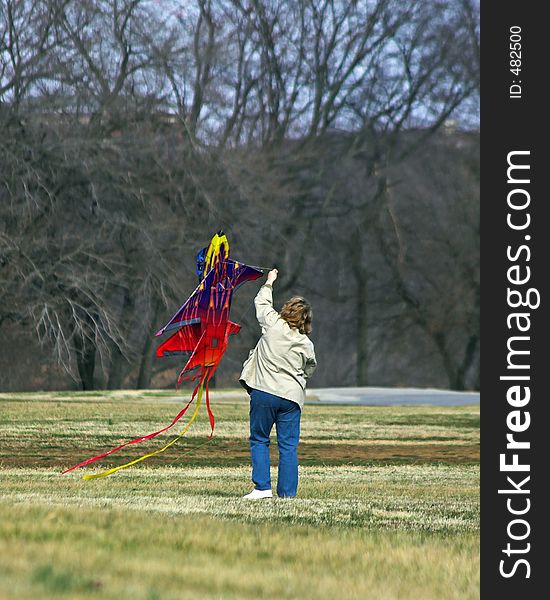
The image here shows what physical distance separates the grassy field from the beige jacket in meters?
0.83

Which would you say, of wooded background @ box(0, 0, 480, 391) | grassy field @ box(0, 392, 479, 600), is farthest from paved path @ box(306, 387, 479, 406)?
grassy field @ box(0, 392, 479, 600)

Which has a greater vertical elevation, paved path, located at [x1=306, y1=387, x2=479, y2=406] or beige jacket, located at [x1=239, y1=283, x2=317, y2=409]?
paved path, located at [x1=306, y1=387, x2=479, y2=406]

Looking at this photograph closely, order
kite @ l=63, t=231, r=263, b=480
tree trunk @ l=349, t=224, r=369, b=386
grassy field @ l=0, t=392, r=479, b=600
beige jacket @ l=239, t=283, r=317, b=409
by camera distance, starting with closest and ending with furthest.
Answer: grassy field @ l=0, t=392, r=479, b=600, beige jacket @ l=239, t=283, r=317, b=409, kite @ l=63, t=231, r=263, b=480, tree trunk @ l=349, t=224, r=369, b=386

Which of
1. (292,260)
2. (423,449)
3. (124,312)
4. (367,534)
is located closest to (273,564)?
(367,534)

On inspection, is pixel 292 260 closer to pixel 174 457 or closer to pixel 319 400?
pixel 319 400

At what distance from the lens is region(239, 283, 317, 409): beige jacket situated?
31.0 ft

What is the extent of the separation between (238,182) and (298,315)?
27.1 meters

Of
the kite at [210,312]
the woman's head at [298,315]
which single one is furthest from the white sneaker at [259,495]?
the kite at [210,312]

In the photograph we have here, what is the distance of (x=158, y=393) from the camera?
32.7m

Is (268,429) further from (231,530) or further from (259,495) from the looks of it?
Answer: (231,530)

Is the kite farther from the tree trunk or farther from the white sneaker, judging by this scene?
the tree trunk

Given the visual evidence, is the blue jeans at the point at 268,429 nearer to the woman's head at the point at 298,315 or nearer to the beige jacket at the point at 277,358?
the beige jacket at the point at 277,358

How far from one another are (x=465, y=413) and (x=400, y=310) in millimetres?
19043

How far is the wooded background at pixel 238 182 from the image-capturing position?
3194 cm
